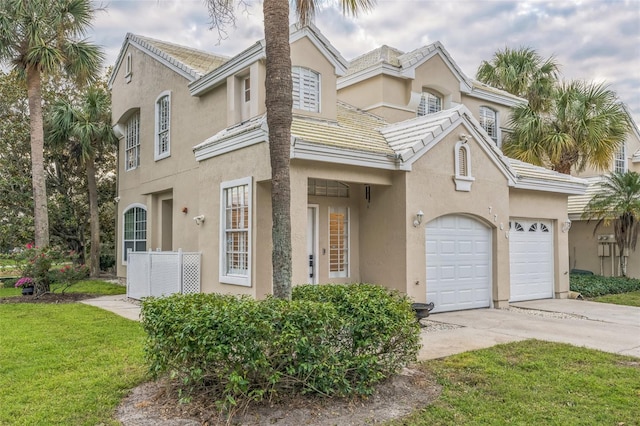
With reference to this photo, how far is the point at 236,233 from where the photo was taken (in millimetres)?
11180

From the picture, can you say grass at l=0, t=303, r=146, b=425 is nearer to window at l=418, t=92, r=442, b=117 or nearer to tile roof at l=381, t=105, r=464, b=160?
tile roof at l=381, t=105, r=464, b=160

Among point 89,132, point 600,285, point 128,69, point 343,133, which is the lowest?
point 600,285

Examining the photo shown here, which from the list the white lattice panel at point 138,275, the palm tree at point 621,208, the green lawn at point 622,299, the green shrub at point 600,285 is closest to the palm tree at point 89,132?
the white lattice panel at point 138,275

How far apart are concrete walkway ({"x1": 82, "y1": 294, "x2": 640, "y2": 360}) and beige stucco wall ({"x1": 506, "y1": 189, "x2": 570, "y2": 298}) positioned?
115 cm

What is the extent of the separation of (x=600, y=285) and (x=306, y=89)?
40.3 ft

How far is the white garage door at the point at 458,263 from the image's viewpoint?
1204 cm

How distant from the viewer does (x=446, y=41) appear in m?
18.8

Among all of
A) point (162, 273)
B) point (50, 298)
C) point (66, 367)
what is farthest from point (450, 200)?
point (50, 298)

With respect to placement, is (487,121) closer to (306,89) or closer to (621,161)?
(621,161)

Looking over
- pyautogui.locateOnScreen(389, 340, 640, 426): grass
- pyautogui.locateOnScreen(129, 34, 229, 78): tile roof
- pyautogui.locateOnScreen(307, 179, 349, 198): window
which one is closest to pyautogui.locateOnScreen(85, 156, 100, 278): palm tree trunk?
pyautogui.locateOnScreen(129, 34, 229, 78): tile roof

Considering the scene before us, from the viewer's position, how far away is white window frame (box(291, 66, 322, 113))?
41.5ft

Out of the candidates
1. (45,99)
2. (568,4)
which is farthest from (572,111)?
(45,99)

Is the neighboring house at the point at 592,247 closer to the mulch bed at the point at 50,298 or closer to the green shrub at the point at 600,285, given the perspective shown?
the green shrub at the point at 600,285

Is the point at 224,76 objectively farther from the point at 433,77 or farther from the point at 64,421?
the point at 64,421
